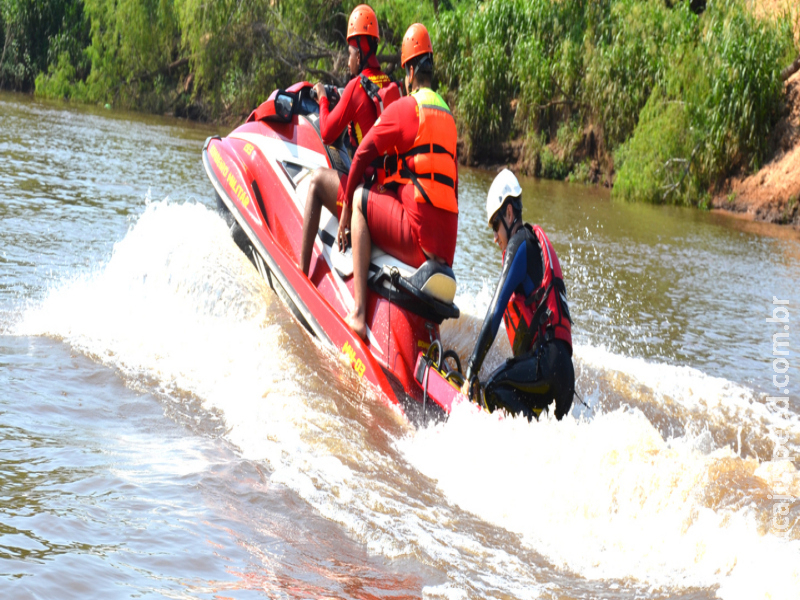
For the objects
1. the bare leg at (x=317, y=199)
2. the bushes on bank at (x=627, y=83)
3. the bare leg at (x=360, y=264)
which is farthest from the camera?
the bushes on bank at (x=627, y=83)

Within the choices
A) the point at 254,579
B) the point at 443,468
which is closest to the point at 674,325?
the point at 443,468

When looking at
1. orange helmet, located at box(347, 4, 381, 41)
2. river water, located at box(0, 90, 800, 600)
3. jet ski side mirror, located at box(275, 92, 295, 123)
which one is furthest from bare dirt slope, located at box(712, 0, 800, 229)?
orange helmet, located at box(347, 4, 381, 41)

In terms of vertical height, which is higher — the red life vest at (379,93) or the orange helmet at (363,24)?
the orange helmet at (363,24)

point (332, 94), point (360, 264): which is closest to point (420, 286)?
point (360, 264)

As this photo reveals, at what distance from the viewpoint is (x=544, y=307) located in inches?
156

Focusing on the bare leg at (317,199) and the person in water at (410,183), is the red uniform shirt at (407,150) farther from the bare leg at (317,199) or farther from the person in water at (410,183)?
the bare leg at (317,199)

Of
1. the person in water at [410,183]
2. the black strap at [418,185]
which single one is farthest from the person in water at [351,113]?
the black strap at [418,185]

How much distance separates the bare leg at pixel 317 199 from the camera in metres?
4.88

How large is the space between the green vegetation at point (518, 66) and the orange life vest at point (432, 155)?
12240 millimetres

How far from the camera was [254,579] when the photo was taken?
Result: 2.63 metres

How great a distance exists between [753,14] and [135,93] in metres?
17.0

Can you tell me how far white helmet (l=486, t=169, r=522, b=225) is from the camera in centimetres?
394

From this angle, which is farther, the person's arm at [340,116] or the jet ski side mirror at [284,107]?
the jet ski side mirror at [284,107]

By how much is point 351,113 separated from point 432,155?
0.65m
